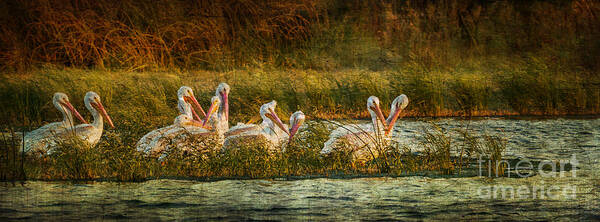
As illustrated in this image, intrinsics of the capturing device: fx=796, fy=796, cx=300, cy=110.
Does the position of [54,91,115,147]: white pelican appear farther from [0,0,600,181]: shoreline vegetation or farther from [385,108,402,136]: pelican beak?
[385,108,402,136]: pelican beak

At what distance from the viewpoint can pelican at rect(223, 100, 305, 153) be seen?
6734 mm

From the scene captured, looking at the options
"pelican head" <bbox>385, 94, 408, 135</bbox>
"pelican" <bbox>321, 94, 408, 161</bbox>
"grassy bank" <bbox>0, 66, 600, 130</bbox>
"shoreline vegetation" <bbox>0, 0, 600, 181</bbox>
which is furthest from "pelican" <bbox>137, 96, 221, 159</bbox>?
"grassy bank" <bbox>0, 66, 600, 130</bbox>

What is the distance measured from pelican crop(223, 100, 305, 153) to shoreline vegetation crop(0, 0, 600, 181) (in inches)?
7.2

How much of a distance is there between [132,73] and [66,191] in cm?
606

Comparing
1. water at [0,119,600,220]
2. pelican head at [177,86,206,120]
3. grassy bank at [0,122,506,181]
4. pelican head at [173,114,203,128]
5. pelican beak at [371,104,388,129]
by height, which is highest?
pelican head at [177,86,206,120]

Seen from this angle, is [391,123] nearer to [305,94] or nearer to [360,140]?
[360,140]

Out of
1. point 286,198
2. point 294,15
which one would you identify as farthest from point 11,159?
→ point 294,15

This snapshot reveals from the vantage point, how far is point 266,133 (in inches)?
275

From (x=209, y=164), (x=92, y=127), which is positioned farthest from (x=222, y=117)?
(x=209, y=164)

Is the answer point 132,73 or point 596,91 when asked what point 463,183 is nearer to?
point 596,91

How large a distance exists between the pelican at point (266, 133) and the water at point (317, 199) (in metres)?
0.62

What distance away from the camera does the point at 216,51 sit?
13.3 m

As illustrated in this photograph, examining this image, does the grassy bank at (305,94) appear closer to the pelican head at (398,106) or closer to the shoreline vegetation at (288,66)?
the shoreline vegetation at (288,66)

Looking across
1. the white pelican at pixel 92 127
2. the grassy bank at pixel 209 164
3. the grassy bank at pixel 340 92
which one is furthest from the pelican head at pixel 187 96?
the grassy bank at pixel 209 164
